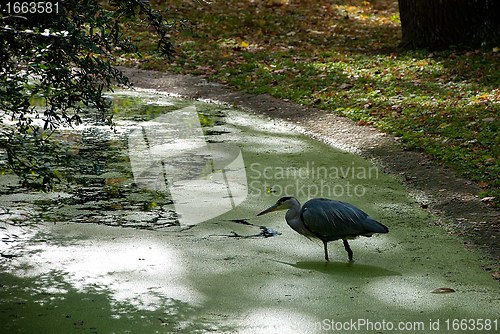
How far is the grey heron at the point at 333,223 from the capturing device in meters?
4.78

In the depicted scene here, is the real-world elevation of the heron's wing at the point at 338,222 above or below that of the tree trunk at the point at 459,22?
below

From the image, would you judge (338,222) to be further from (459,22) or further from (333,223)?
(459,22)

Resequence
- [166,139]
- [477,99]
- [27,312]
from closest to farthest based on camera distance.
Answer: [27,312] < [166,139] < [477,99]

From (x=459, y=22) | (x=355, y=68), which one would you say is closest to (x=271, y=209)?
(x=355, y=68)

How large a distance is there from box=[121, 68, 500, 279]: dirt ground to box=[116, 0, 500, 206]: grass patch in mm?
166

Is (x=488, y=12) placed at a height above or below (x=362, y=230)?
above

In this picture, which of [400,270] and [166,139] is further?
[166,139]

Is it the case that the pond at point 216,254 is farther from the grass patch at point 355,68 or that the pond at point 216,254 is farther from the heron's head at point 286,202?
the grass patch at point 355,68

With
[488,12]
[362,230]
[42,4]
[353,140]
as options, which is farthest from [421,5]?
[42,4]

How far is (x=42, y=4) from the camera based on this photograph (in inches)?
171

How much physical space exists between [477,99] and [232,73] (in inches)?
144

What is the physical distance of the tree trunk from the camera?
1101 centimetres

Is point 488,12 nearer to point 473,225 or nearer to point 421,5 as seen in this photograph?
point 421,5

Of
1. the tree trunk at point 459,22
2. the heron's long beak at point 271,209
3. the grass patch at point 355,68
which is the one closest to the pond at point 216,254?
the heron's long beak at point 271,209
